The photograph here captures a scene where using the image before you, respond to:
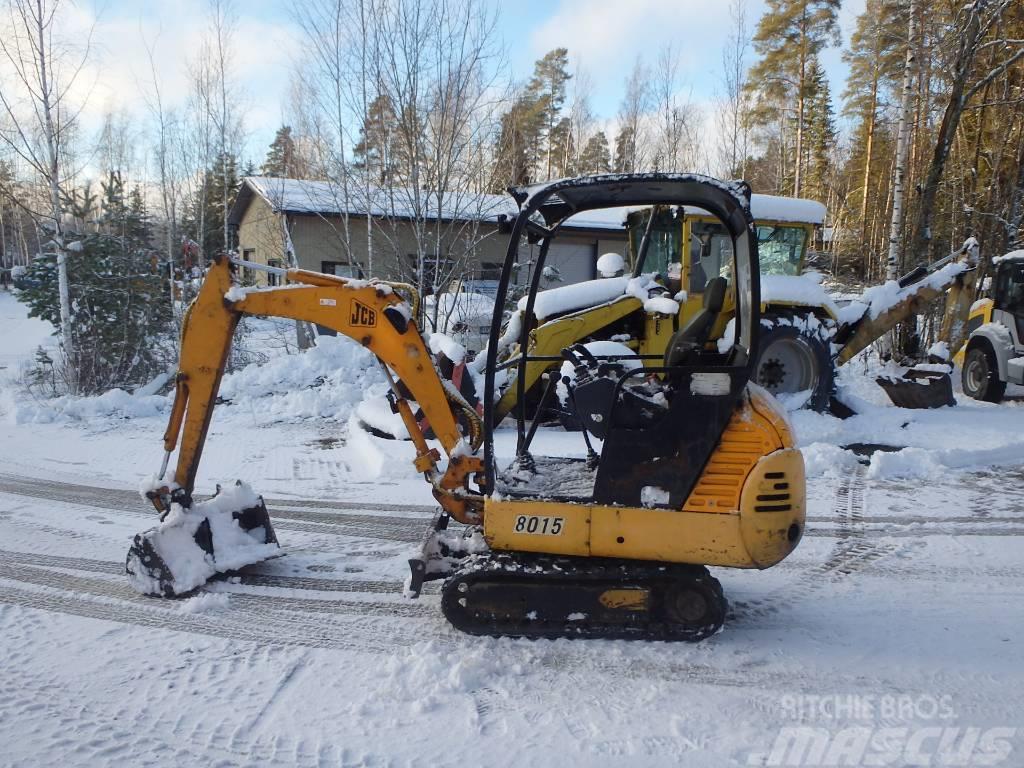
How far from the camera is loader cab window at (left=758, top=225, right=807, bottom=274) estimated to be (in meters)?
9.96

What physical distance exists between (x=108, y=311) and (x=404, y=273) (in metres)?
5.47

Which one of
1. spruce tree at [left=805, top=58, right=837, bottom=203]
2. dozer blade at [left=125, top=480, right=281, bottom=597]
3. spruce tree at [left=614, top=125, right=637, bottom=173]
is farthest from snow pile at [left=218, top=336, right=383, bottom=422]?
spruce tree at [left=805, top=58, right=837, bottom=203]

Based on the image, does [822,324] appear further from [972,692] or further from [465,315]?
[972,692]

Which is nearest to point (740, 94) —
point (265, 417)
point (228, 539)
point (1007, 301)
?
point (1007, 301)

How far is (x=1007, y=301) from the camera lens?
12.0 metres

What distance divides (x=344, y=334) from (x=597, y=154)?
95.0 feet

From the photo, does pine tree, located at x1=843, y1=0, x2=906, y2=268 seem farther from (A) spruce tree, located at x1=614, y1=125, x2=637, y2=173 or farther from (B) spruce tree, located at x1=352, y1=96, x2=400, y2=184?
(B) spruce tree, located at x1=352, y1=96, x2=400, y2=184

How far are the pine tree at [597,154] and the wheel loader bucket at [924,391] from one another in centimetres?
2057

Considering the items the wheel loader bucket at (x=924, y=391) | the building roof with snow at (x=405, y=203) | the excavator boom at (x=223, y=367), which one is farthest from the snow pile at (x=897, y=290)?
the excavator boom at (x=223, y=367)

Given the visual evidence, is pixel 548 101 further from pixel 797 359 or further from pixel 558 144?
pixel 797 359

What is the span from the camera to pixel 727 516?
3.72 m

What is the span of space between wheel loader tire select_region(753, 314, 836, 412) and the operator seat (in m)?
5.58

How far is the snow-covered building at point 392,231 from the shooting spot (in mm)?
12250

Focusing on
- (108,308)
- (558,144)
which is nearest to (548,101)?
(558,144)
